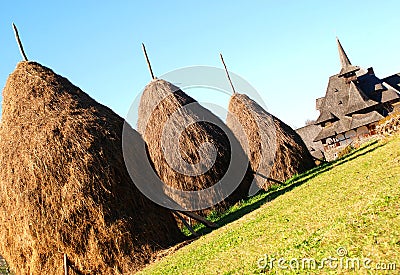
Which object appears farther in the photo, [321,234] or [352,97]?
[352,97]

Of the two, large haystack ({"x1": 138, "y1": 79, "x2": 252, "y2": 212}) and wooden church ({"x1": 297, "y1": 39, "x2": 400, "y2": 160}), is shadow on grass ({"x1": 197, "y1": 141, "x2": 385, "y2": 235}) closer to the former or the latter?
large haystack ({"x1": 138, "y1": 79, "x2": 252, "y2": 212})

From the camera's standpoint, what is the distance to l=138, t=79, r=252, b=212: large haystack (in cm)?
1553

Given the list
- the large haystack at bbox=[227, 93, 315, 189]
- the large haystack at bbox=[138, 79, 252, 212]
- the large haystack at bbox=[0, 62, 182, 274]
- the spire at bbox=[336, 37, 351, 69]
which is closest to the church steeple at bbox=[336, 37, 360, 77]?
the spire at bbox=[336, 37, 351, 69]

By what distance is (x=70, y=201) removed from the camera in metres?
9.63

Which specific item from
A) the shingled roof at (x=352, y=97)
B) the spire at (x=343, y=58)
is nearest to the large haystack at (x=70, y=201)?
the shingled roof at (x=352, y=97)

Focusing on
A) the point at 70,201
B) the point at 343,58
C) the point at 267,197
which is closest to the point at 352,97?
the point at 343,58

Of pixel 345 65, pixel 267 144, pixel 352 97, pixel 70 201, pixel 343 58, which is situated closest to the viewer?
pixel 70 201

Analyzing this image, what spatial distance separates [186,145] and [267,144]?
→ 572cm

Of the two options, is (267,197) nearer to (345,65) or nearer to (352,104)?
(352,104)

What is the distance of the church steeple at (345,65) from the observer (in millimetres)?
39750

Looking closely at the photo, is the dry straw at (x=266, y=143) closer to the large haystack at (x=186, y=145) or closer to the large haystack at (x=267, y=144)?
the large haystack at (x=267, y=144)

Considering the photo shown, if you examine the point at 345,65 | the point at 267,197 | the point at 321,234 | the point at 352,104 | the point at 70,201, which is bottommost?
the point at 267,197

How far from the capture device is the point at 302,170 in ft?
65.2

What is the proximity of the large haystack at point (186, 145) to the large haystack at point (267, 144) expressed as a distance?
2.06 m
